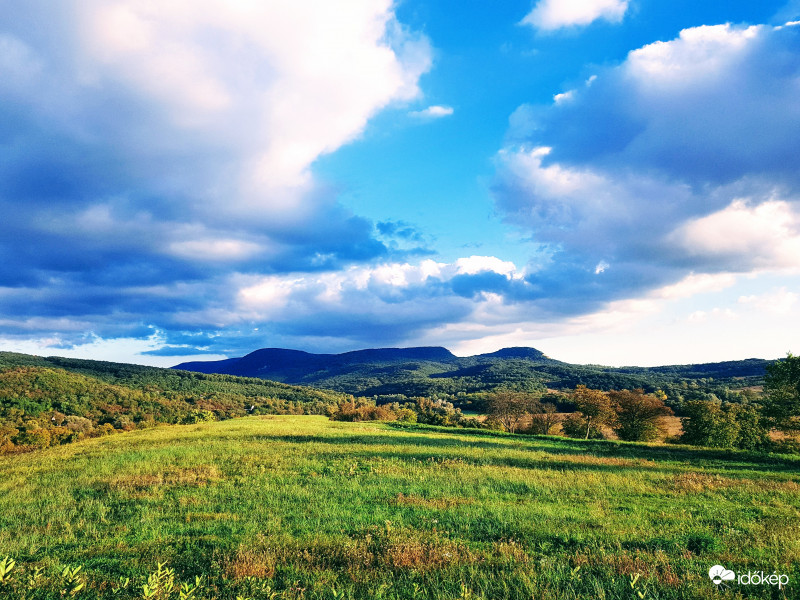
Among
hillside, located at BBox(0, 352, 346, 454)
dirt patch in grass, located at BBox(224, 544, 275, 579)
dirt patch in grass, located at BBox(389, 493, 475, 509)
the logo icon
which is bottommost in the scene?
hillside, located at BBox(0, 352, 346, 454)

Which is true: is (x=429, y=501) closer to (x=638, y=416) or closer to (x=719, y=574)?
(x=719, y=574)

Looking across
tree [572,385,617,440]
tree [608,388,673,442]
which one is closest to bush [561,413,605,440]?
tree [572,385,617,440]

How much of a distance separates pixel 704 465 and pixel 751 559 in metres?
19.4

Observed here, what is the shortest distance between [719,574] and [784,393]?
4406 cm

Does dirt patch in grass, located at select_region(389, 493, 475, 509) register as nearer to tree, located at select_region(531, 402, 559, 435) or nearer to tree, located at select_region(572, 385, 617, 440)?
tree, located at select_region(572, 385, 617, 440)

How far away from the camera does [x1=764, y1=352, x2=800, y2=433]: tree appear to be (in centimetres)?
3691

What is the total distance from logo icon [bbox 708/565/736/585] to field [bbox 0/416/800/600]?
0.19 metres

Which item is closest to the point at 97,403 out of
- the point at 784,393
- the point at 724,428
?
the point at 724,428

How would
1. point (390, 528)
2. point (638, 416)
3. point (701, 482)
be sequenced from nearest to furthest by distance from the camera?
point (390, 528), point (701, 482), point (638, 416)

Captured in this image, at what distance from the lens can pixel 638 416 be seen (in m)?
64.1

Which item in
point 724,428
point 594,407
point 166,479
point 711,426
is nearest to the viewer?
point 166,479

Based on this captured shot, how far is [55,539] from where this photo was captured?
1028 centimetres

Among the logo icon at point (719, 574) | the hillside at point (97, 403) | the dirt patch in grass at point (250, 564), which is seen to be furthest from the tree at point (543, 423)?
the dirt patch in grass at point (250, 564)

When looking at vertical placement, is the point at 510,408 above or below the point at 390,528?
below
